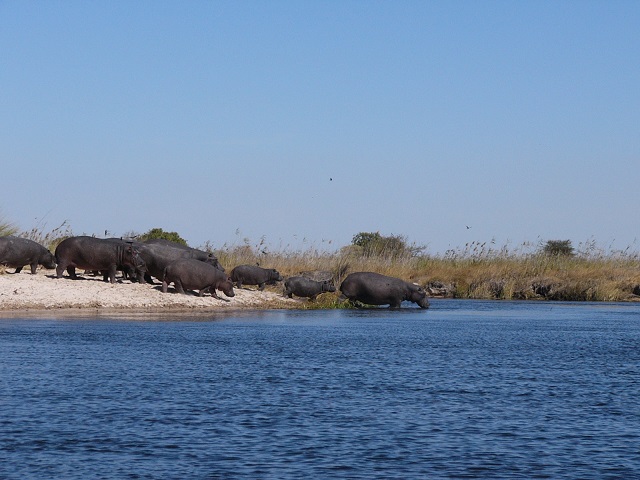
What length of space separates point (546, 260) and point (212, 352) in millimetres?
31799

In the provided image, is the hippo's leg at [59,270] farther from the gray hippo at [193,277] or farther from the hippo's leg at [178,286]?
the hippo's leg at [178,286]

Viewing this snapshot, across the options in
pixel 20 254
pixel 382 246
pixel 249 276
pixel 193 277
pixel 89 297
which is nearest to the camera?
pixel 89 297

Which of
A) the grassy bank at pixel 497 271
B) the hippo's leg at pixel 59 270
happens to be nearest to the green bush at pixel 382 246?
the grassy bank at pixel 497 271

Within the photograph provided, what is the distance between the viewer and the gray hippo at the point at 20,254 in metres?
31.4

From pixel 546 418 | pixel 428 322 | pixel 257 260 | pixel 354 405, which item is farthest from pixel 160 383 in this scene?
pixel 257 260

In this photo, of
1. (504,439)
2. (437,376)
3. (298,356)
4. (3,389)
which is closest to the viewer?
(504,439)

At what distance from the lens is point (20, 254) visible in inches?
1252

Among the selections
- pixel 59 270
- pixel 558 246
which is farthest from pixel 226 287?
pixel 558 246

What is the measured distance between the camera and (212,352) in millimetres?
19891

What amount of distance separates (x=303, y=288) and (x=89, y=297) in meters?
9.03

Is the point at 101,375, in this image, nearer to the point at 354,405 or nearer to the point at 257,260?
the point at 354,405

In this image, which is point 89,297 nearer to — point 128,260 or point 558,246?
point 128,260

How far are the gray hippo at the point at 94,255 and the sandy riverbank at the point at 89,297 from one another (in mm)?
471

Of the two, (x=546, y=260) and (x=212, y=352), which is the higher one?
(x=546, y=260)
